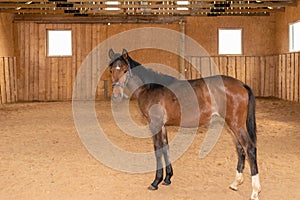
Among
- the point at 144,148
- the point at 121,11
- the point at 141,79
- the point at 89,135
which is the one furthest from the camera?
the point at 121,11

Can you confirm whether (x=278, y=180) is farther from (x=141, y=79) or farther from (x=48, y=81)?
(x=48, y=81)

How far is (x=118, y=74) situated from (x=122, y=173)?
162 centimetres

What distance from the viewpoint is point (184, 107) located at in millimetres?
4832

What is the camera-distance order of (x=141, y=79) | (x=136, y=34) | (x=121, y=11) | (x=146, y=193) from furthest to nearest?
(x=136, y=34), (x=121, y=11), (x=141, y=79), (x=146, y=193)

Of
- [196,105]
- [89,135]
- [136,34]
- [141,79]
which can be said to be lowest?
[89,135]

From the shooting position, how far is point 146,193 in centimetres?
467

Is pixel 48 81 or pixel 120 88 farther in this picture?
pixel 48 81

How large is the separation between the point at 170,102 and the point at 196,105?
35cm

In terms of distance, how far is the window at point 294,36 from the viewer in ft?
49.6

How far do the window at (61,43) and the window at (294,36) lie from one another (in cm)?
979

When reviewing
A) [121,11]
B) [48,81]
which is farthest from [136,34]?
[48,81]

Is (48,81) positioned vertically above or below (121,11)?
below

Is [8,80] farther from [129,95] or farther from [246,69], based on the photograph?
[129,95]

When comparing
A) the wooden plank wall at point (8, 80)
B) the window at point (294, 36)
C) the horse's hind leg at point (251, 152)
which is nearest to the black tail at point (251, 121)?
the horse's hind leg at point (251, 152)
